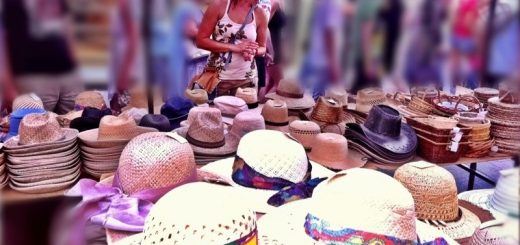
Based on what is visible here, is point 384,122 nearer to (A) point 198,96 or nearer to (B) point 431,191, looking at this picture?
(B) point 431,191

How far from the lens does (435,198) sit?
2309mm

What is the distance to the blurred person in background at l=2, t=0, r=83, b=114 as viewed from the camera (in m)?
0.55

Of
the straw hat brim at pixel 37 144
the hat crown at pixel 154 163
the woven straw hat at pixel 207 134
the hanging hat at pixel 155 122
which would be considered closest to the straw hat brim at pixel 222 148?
the woven straw hat at pixel 207 134

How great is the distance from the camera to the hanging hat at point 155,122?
3.05 metres

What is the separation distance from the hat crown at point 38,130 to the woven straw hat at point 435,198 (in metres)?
1.81

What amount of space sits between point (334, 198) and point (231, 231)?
0.33m

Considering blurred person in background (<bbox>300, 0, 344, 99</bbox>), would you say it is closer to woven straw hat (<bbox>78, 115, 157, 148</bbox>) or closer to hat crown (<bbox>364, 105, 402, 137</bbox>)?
woven straw hat (<bbox>78, 115, 157, 148</bbox>)

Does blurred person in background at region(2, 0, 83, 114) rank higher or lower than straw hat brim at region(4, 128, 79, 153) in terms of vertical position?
higher

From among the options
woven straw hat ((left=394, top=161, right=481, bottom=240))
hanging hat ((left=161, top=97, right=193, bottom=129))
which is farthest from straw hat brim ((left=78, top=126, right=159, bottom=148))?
woven straw hat ((left=394, top=161, right=481, bottom=240))

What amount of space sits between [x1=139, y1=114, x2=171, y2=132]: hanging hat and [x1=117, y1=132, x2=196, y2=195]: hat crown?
107 cm

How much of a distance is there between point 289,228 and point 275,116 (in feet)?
5.86

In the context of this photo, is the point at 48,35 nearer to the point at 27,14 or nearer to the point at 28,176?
the point at 27,14

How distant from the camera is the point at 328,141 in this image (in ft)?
10.0

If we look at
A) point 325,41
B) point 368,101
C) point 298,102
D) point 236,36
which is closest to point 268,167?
point 325,41
